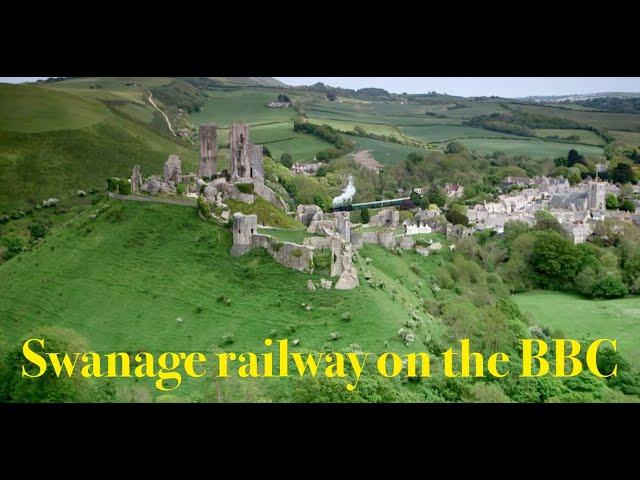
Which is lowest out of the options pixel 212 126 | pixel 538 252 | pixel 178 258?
pixel 538 252

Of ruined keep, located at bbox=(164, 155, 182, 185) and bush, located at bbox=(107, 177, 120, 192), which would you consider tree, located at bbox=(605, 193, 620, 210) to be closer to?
ruined keep, located at bbox=(164, 155, 182, 185)

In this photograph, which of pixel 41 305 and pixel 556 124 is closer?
pixel 41 305

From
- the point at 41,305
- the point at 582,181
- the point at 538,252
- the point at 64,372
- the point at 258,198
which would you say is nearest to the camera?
the point at 64,372

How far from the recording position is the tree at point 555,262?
26.3 m

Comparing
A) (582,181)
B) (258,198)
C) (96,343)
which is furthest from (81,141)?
(582,181)

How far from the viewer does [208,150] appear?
22.8 metres

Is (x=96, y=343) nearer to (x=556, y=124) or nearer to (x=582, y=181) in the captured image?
(x=582, y=181)

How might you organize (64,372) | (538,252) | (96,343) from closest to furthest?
(64,372) → (96,343) → (538,252)

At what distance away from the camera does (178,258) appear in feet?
61.5

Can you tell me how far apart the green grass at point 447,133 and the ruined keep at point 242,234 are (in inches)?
1180

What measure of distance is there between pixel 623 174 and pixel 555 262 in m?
16.3

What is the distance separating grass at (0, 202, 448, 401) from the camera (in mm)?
15773

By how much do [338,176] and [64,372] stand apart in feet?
81.6

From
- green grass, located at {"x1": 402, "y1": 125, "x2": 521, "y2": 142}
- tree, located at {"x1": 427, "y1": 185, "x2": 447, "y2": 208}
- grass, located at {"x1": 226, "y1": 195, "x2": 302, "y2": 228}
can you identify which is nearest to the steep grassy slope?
grass, located at {"x1": 226, "y1": 195, "x2": 302, "y2": 228}
